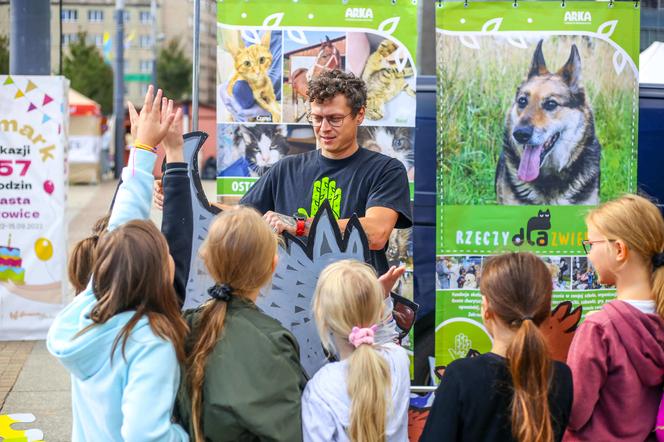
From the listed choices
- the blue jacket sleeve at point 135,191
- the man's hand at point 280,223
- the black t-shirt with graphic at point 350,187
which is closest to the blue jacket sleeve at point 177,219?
the blue jacket sleeve at point 135,191

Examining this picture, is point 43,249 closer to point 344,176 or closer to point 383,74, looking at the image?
point 383,74

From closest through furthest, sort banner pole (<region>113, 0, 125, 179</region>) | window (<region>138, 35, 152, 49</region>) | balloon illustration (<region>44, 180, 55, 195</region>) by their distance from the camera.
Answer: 1. balloon illustration (<region>44, 180, 55, 195</region>)
2. banner pole (<region>113, 0, 125, 179</region>)
3. window (<region>138, 35, 152, 49</region>)

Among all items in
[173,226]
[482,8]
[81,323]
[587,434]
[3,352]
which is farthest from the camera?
[3,352]

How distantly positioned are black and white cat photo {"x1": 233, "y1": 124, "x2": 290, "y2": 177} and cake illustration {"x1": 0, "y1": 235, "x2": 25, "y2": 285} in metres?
3.15

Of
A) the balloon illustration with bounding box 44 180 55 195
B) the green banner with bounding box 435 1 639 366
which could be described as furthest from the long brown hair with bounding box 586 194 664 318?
the balloon illustration with bounding box 44 180 55 195

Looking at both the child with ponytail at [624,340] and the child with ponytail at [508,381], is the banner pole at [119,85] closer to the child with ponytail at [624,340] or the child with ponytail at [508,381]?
the child with ponytail at [624,340]

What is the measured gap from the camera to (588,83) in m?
4.41

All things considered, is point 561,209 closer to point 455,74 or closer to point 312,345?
point 455,74

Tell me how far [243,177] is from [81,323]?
220 centimetres

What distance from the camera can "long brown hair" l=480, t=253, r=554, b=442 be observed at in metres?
2.29

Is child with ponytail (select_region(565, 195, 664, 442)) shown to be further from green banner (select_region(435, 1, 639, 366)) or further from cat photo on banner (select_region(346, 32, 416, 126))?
cat photo on banner (select_region(346, 32, 416, 126))

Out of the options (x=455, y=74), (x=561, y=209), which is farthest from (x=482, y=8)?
(x=561, y=209)

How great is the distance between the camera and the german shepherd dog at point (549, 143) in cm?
441

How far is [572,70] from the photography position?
4.41 m
